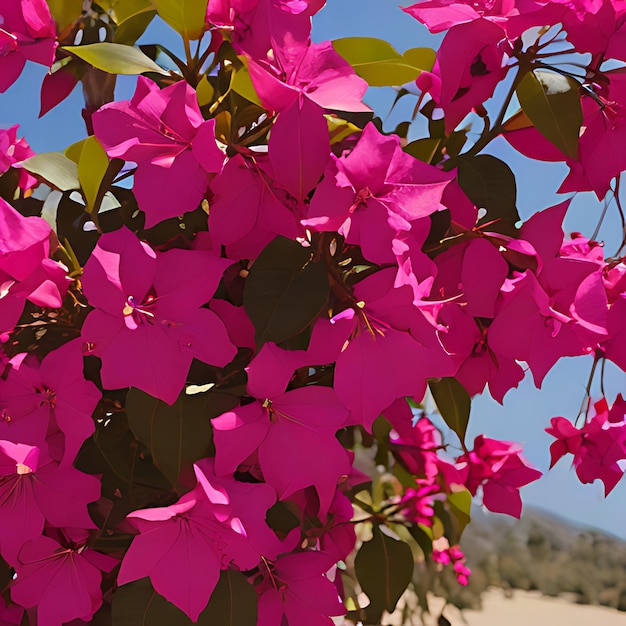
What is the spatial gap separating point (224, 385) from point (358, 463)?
0.62 metres

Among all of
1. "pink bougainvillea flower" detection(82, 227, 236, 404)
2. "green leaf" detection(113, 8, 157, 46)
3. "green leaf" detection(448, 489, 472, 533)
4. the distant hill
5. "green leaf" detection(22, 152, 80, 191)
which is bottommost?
the distant hill

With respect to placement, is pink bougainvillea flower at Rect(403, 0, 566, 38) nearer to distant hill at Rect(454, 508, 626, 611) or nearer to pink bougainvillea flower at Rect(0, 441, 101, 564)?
pink bougainvillea flower at Rect(0, 441, 101, 564)

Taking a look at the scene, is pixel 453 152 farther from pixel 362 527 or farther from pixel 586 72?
pixel 362 527

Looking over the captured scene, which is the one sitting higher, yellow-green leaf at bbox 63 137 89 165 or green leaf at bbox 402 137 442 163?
green leaf at bbox 402 137 442 163

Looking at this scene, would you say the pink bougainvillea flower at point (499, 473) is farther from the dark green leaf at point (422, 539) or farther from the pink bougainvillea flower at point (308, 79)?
the pink bougainvillea flower at point (308, 79)

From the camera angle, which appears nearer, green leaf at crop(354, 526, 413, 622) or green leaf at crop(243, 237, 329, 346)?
green leaf at crop(243, 237, 329, 346)

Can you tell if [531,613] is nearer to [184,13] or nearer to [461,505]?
[461,505]

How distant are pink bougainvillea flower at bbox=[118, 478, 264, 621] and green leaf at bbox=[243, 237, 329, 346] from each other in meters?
0.07

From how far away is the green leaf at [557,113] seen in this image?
1.12 feet

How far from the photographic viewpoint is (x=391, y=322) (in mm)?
324

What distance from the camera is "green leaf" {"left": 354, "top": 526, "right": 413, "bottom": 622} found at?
1.67 ft

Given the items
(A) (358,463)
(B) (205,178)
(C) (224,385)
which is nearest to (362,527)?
(A) (358,463)

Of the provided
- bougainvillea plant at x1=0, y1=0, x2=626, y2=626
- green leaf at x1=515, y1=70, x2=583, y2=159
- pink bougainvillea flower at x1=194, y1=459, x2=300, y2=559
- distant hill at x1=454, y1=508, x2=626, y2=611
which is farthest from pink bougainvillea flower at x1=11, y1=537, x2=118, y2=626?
distant hill at x1=454, y1=508, x2=626, y2=611

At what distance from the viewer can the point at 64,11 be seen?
16.5 inches
